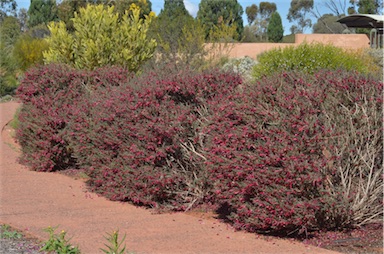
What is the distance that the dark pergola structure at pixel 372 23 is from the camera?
34.3 m

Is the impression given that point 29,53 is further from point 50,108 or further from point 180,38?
point 50,108

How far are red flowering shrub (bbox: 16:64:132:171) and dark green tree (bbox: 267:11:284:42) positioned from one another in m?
44.2

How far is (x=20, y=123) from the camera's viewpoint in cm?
1080

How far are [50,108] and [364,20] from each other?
2943cm

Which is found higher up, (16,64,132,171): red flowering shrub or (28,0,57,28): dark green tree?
(28,0,57,28): dark green tree

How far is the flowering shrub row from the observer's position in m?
6.02

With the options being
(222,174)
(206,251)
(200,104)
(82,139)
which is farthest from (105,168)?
(206,251)

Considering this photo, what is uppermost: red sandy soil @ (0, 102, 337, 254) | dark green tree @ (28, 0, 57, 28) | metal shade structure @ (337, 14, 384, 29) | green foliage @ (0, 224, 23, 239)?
dark green tree @ (28, 0, 57, 28)

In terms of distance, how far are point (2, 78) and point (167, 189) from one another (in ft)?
55.3

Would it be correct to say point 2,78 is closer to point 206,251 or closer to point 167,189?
point 167,189

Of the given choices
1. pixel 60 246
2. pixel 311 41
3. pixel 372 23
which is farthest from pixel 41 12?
pixel 60 246

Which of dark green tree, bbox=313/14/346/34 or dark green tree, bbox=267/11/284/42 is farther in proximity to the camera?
dark green tree, bbox=313/14/346/34

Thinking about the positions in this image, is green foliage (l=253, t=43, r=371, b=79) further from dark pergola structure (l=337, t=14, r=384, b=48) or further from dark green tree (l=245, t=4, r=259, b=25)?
dark green tree (l=245, t=4, r=259, b=25)

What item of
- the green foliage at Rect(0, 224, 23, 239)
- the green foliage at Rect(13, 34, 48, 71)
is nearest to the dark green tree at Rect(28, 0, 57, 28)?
the green foliage at Rect(13, 34, 48, 71)
